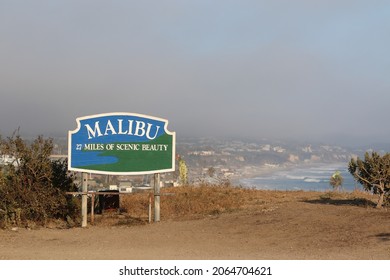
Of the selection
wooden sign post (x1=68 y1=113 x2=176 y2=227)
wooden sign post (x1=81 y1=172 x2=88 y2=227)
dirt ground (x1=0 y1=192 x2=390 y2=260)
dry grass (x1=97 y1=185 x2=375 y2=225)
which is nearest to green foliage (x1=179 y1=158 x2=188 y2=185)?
dry grass (x1=97 y1=185 x2=375 y2=225)

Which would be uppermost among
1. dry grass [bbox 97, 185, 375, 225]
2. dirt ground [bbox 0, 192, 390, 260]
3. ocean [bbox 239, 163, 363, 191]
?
ocean [bbox 239, 163, 363, 191]

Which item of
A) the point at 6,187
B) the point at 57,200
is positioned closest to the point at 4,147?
the point at 6,187

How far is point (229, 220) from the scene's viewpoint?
15.6 meters

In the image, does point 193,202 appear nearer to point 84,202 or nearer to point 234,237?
point 84,202

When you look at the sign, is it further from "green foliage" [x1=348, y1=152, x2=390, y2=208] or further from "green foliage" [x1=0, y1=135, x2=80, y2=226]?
"green foliage" [x1=348, y1=152, x2=390, y2=208]

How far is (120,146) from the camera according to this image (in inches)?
671

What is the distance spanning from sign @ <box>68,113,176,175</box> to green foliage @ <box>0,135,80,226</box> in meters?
0.85

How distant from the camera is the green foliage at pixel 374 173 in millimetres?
16328

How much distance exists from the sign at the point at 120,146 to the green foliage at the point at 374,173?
21.7 feet

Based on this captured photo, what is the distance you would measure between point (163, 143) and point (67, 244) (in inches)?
225

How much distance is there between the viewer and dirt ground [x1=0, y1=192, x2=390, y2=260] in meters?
10.3

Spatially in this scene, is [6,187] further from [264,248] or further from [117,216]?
[264,248]

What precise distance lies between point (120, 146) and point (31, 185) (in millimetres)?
3267

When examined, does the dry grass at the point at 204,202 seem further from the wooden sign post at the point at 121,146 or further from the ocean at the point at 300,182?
the ocean at the point at 300,182
